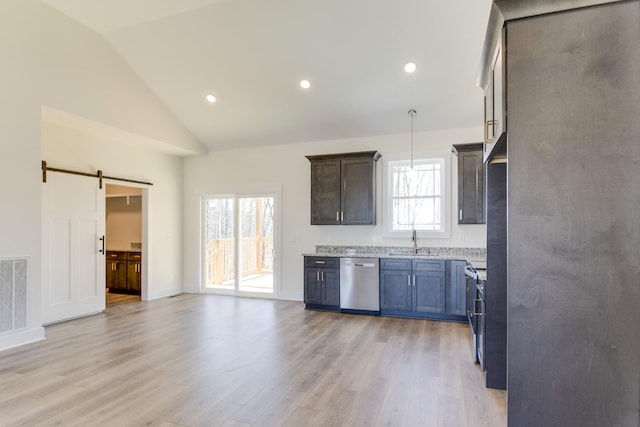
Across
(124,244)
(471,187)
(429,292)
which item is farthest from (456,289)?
(124,244)

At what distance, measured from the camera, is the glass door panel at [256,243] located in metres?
6.75

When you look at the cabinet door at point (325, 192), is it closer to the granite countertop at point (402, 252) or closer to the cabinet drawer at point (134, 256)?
the granite countertop at point (402, 252)

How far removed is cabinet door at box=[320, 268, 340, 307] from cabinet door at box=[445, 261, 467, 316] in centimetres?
163

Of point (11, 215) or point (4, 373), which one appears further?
point (11, 215)

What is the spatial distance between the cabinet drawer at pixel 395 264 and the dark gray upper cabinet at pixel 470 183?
1.04 m

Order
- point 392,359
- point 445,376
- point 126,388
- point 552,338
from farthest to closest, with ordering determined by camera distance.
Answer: point 392,359, point 445,376, point 126,388, point 552,338

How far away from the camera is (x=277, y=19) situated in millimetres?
4164

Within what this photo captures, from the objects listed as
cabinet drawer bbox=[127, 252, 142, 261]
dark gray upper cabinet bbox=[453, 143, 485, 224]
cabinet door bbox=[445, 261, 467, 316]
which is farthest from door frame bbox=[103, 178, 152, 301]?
dark gray upper cabinet bbox=[453, 143, 485, 224]

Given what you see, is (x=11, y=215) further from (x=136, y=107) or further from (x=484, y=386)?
(x=484, y=386)

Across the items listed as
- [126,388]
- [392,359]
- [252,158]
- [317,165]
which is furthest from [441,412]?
[252,158]

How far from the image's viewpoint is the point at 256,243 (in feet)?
22.6

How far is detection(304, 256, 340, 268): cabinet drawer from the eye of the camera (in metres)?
5.62

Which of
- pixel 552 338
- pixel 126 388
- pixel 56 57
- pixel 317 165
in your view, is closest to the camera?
pixel 552 338

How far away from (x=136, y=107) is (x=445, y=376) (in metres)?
5.55
